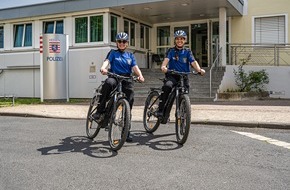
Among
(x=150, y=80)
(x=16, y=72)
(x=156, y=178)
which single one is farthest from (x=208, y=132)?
(x=16, y=72)

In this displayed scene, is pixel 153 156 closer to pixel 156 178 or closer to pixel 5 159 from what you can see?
pixel 156 178

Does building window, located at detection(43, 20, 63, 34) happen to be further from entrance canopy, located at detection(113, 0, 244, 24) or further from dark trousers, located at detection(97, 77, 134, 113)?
dark trousers, located at detection(97, 77, 134, 113)

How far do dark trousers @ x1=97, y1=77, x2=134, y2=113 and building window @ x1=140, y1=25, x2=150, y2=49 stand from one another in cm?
1473

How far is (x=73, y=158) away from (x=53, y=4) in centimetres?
1468

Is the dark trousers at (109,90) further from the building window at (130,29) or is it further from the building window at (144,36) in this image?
the building window at (144,36)

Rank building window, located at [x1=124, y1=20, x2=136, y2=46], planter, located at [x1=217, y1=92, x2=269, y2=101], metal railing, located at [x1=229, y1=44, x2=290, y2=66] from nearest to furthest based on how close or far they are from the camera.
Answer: planter, located at [x1=217, y1=92, x2=269, y2=101] → metal railing, located at [x1=229, y1=44, x2=290, y2=66] → building window, located at [x1=124, y1=20, x2=136, y2=46]

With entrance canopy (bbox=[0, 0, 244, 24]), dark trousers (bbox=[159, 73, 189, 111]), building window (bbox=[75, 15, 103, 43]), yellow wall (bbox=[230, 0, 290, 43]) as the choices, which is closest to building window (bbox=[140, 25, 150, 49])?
entrance canopy (bbox=[0, 0, 244, 24])

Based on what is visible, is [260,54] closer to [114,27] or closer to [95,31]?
[114,27]

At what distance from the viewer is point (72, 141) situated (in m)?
7.32

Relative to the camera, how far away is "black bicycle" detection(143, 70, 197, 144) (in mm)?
6621

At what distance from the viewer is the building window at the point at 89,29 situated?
18219mm

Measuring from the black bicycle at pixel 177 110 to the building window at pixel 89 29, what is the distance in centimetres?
1089

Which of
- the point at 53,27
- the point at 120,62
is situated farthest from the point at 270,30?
the point at 120,62

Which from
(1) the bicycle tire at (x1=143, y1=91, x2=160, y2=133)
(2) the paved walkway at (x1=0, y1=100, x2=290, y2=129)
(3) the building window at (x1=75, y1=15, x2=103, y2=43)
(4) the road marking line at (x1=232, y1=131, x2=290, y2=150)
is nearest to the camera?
(4) the road marking line at (x1=232, y1=131, x2=290, y2=150)
